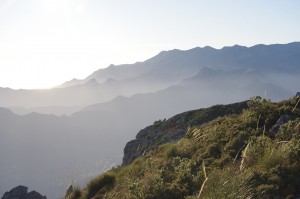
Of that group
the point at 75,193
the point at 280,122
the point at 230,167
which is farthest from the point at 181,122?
the point at 230,167

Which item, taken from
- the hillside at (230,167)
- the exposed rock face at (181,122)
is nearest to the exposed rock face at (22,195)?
the exposed rock face at (181,122)

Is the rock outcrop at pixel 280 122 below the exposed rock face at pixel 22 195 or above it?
above

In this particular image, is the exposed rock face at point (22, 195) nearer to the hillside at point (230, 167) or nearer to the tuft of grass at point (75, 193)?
the hillside at point (230, 167)

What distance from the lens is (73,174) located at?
1414 cm

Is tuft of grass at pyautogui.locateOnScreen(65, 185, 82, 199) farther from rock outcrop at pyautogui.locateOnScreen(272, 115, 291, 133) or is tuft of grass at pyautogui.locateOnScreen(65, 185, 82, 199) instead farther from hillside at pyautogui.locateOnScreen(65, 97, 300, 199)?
rock outcrop at pyautogui.locateOnScreen(272, 115, 291, 133)

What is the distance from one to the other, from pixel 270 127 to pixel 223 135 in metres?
1.80

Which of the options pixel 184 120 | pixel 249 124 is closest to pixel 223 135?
pixel 249 124

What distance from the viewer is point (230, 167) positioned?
33.1ft

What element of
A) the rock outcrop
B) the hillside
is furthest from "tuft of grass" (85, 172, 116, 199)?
the rock outcrop

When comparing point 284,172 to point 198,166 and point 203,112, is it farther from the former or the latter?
point 203,112

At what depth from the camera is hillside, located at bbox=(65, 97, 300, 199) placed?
8211 mm

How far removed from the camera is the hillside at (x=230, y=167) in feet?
26.9

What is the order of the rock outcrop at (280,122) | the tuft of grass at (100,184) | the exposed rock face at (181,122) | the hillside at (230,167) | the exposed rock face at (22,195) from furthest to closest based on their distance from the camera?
the exposed rock face at (181,122) < the exposed rock face at (22,195) < the tuft of grass at (100,184) < the rock outcrop at (280,122) < the hillside at (230,167)

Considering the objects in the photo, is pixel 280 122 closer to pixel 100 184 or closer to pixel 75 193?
pixel 100 184
